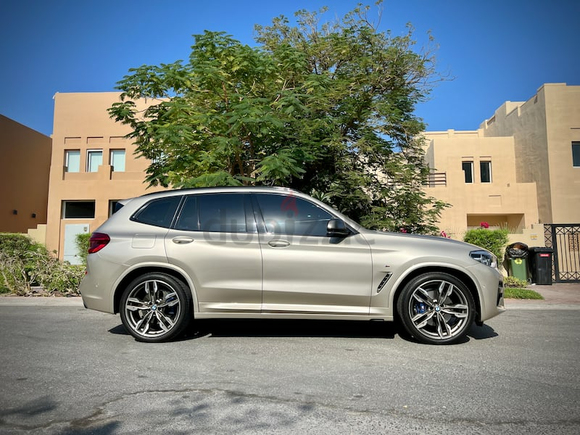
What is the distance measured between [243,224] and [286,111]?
4.85 meters

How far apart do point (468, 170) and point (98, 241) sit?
74.3 ft

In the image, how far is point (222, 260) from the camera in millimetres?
5520

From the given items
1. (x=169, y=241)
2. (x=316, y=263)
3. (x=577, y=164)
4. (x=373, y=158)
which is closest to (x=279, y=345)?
(x=316, y=263)

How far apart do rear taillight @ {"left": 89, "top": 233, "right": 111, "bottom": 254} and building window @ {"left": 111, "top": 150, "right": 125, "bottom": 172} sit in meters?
17.7

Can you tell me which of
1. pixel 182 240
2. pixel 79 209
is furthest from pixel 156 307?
pixel 79 209

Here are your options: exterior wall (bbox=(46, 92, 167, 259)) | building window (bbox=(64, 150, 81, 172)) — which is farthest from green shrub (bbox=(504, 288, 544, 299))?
building window (bbox=(64, 150, 81, 172))

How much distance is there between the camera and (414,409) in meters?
3.38

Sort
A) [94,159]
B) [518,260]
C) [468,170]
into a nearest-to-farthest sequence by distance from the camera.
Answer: [518,260], [94,159], [468,170]

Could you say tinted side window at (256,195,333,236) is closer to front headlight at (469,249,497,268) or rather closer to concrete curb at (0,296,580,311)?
front headlight at (469,249,497,268)

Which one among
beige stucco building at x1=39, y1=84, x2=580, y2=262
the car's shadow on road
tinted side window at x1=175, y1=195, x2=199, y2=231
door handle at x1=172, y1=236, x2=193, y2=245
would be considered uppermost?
beige stucco building at x1=39, y1=84, x2=580, y2=262

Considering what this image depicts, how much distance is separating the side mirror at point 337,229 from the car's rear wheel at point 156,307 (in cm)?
180

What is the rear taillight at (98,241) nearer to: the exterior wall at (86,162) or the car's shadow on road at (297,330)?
the car's shadow on road at (297,330)

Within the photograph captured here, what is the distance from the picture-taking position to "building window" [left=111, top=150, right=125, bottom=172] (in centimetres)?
2242

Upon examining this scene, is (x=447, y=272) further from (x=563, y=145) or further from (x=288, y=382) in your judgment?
(x=563, y=145)
